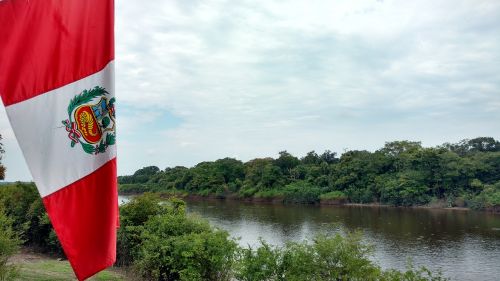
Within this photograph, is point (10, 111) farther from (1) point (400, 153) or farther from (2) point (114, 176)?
(1) point (400, 153)

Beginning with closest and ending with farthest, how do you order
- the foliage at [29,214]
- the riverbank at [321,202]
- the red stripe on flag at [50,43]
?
the red stripe on flag at [50,43] < the foliage at [29,214] < the riverbank at [321,202]

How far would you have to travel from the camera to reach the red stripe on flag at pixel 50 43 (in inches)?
90.3

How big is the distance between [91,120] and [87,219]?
21.0 inches

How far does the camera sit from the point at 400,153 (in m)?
56.0

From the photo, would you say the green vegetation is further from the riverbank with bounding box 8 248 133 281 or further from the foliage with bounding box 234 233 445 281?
the foliage with bounding box 234 233 445 281

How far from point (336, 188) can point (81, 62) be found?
5523cm

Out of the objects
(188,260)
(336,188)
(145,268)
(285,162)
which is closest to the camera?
(188,260)

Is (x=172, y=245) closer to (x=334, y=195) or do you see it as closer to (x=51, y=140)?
(x=51, y=140)

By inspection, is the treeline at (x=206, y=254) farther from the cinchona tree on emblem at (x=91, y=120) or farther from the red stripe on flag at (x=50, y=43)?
the red stripe on flag at (x=50, y=43)

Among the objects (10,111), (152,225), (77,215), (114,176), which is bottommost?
(152,225)

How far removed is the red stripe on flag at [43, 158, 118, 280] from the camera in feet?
7.70

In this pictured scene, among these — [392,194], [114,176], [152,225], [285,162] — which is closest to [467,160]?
[392,194]

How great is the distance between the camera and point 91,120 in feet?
8.00

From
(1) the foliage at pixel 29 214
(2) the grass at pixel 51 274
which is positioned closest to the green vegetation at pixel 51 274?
(2) the grass at pixel 51 274
